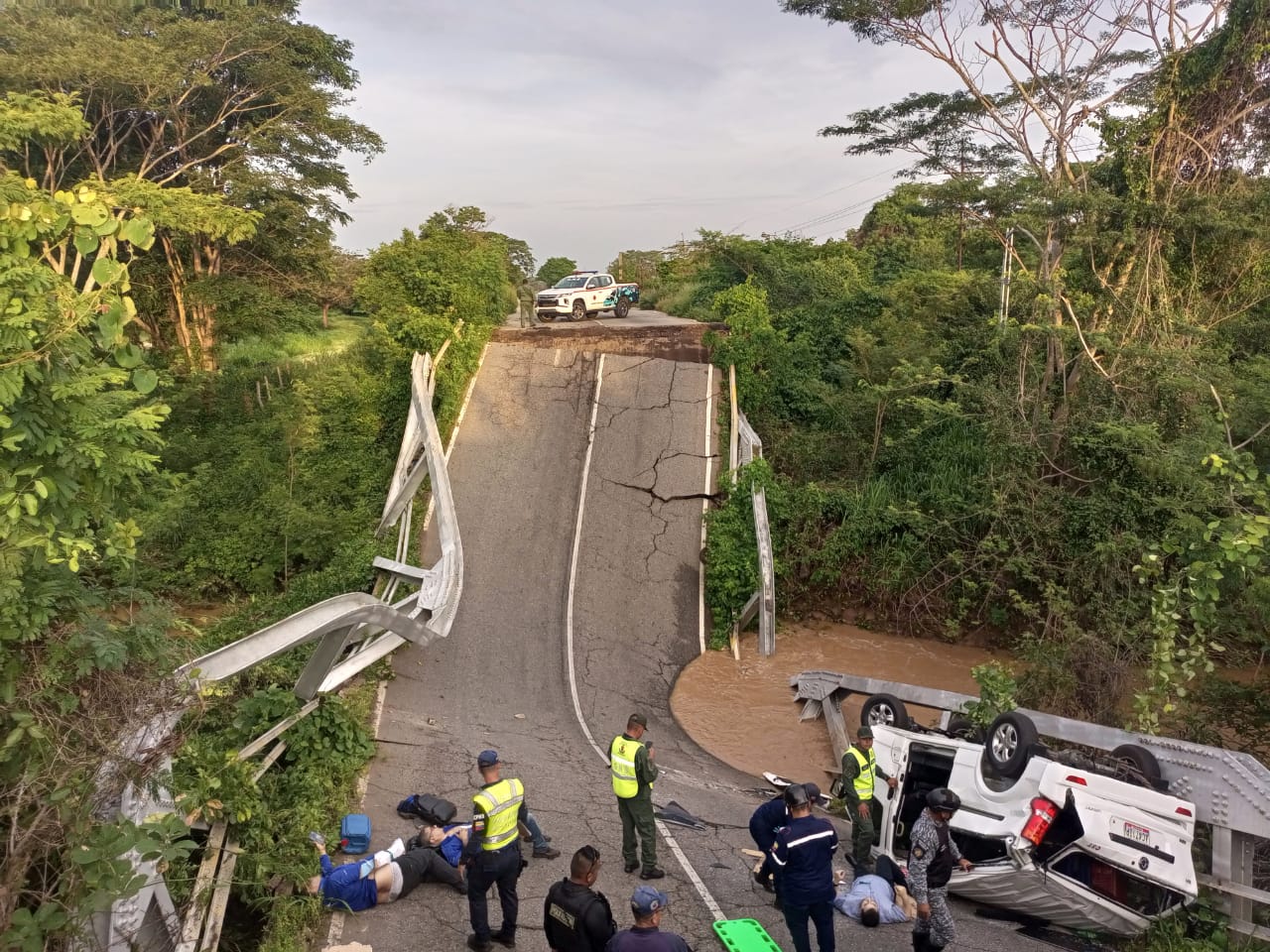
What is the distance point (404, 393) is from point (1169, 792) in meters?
17.2

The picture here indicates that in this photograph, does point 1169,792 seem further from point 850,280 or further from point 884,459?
point 850,280

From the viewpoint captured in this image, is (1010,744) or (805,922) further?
(1010,744)

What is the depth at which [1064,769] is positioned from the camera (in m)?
6.54

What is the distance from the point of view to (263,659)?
6602 millimetres

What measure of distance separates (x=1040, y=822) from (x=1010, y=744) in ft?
3.06

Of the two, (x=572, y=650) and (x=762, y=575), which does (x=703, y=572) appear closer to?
(x=762, y=575)

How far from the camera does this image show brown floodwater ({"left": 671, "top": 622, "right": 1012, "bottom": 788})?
483 inches

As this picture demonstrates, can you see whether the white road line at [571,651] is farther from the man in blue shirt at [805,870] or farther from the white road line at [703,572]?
the white road line at [703,572]

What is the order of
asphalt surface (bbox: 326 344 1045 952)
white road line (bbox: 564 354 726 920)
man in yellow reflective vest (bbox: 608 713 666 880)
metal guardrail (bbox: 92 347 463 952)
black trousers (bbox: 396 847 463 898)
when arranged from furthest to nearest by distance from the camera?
white road line (bbox: 564 354 726 920) < asphalt surface (bbox: 326 344 1045 952) < man in yellow reflective vest (bbox: 608 713 666 880) < black trousers (bbox: 396 847 463 898) < metal guardrail (bbox: 92 347 463 952)

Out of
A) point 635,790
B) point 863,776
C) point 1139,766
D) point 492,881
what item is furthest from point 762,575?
point 492,881

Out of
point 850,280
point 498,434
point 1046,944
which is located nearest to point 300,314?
point 498,434

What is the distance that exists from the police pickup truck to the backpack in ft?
70.4

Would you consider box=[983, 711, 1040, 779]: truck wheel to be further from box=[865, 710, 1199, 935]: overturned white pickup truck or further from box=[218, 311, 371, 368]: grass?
box=[218, 311, 371, 368]: grass

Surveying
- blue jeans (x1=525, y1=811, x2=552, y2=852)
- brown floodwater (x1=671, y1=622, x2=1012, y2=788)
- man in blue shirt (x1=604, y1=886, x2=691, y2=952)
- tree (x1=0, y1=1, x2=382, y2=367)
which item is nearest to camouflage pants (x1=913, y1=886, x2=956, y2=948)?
man in blue shirt (x1=604, y1=886, x2=691, y2=952)
